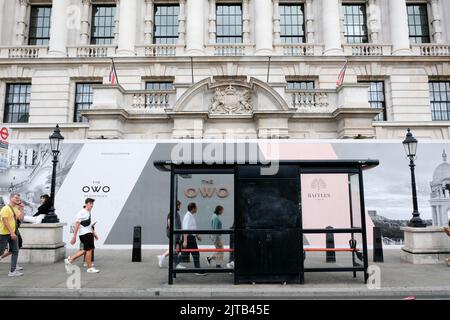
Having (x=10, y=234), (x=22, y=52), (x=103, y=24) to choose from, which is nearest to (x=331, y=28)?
(x=103, y=24)

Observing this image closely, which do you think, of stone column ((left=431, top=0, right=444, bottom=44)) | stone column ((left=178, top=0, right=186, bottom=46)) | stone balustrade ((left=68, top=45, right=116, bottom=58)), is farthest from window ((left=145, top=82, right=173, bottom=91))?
stone column ((left=431, top=0, right=444, bottom=44))

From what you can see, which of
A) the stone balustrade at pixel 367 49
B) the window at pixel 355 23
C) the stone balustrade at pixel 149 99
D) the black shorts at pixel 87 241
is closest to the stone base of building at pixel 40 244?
the black shorts at pixel 87 241

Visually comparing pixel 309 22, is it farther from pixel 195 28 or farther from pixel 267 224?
pixel 267 224

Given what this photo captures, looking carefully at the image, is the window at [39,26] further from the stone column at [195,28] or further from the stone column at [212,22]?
the stone column at [212,22]

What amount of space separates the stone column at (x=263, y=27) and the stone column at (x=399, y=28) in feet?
26.2

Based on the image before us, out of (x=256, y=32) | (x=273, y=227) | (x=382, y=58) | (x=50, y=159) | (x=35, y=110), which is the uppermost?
(x=256, y=32)

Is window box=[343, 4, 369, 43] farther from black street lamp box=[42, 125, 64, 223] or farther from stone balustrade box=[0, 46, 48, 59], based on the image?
stone balustrade box=[0, 46, 48, 59]

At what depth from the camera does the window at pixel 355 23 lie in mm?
23891

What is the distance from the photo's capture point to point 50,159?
1370 centimetres

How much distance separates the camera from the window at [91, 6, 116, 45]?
79.5ft
